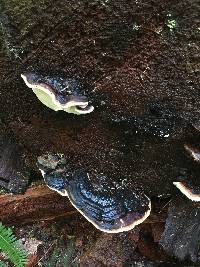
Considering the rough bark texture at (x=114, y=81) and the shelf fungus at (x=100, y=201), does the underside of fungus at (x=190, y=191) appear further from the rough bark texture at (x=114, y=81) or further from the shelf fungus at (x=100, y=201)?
the shelf fungus at (x=100, y=201)

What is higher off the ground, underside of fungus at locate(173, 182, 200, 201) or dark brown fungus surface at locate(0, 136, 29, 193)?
underside of fungus at locate(173, 182, 200, 201)

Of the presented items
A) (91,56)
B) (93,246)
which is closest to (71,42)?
(91,56)

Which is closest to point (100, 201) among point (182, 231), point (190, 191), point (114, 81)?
point (190, 191)

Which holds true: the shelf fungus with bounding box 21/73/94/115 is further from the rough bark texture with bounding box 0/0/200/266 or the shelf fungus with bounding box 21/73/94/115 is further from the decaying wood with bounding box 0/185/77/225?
the decaying wood with bounding box 0/185/77/225

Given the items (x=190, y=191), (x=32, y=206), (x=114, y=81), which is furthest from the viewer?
(x=32, y=206)

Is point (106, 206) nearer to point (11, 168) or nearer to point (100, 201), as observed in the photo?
point (100, 201)

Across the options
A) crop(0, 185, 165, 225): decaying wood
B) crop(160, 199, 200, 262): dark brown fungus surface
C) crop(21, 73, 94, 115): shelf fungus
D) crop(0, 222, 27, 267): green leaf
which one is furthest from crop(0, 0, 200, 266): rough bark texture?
crop(0, 222, 27, 267): green leaf

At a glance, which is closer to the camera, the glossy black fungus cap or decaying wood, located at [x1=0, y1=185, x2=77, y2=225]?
the glossy black fungus cap
